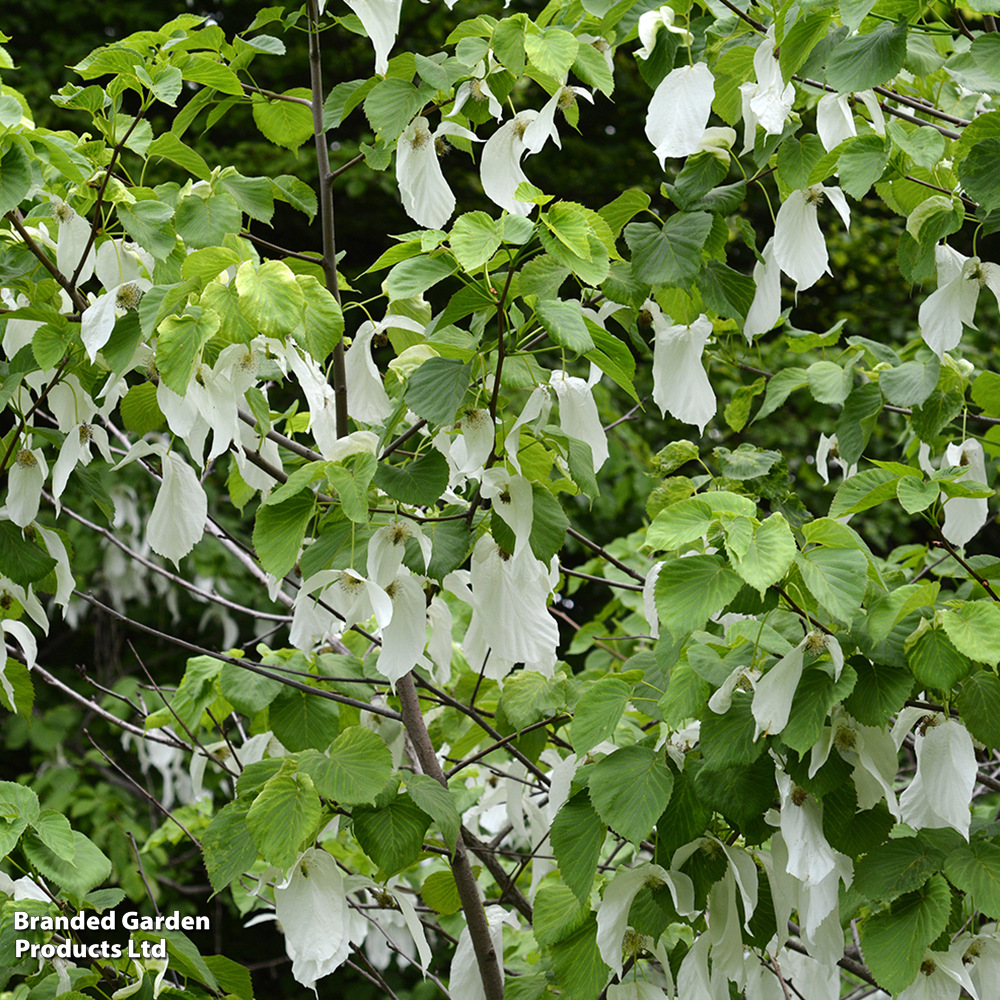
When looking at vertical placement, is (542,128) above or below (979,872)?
above

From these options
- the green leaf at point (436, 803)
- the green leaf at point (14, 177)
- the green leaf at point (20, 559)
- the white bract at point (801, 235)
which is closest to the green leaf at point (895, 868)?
the green leaf at point (436, 803)

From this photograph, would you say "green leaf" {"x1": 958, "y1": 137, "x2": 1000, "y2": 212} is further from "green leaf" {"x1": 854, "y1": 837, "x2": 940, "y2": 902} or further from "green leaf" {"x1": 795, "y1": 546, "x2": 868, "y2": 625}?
"green leaf" {"x1": 854, "y1": 837, "x2": 940, "y2": 902}

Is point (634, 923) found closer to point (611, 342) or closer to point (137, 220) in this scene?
point (611, 342)

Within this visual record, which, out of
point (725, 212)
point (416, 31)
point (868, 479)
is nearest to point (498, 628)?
point (868, 479)

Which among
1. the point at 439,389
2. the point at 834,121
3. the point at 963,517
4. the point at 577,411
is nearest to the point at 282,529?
the point at 439,389

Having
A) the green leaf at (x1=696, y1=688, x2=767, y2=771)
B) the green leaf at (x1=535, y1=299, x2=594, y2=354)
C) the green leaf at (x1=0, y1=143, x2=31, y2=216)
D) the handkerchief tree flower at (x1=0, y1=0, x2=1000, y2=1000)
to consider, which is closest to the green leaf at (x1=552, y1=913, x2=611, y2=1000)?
the handkerchief tree flower at (x1=0, y1=0, x2=1000, y2=1000)

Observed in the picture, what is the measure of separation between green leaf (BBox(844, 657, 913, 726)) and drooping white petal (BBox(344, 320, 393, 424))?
24.1 inches

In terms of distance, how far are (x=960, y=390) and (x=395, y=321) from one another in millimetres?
793

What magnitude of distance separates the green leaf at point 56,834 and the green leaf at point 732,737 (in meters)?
0.68

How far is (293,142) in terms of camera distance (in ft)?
4.90

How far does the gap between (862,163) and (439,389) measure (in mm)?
518

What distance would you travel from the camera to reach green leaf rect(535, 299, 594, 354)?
2.99 ft

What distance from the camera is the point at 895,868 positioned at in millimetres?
987

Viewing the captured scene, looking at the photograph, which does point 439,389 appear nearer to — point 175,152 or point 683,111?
point 683,111
